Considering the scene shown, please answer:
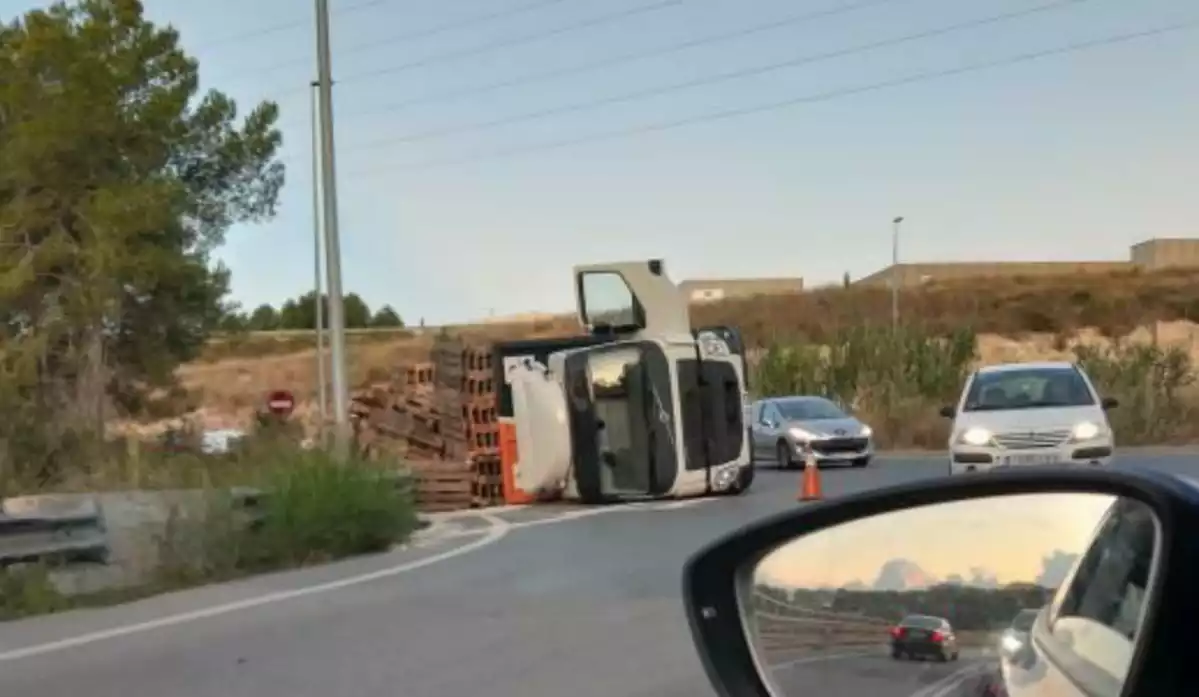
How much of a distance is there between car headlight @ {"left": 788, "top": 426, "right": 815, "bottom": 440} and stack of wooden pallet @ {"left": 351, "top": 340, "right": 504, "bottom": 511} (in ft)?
22.3

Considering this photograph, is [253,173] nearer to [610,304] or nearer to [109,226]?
[109,226]

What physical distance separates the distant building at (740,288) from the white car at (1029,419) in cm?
6730

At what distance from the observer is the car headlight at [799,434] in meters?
29.5

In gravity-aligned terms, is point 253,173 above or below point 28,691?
above

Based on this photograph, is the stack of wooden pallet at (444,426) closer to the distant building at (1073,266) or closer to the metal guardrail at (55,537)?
the metal guardrail at (55,537)

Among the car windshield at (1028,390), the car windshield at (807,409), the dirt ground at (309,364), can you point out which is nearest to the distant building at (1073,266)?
the dirt ground at (309,364)

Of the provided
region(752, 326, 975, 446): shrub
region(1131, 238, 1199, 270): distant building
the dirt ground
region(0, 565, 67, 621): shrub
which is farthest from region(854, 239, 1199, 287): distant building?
region(0, 565, 67, 621): shrub

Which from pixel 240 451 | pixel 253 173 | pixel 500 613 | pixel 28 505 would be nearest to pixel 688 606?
pixel 500 613

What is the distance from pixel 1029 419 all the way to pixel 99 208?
869 inches

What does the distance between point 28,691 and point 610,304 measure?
51.2ft

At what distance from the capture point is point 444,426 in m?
25.2

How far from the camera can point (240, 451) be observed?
2100 cm

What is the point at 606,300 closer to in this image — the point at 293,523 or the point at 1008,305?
the point at 293,523

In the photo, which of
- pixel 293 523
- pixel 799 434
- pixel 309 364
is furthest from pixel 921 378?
pixel 309 364
